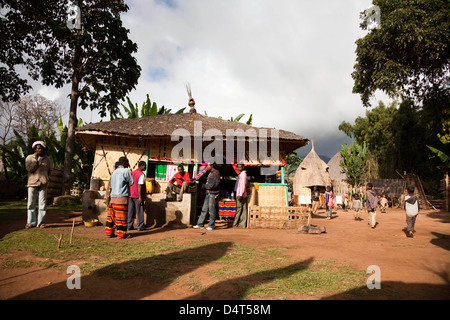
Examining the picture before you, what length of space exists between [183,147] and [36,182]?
4445 millimetres

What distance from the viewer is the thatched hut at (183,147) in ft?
30.2

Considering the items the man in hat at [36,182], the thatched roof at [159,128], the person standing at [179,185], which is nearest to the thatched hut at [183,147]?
the thatched roof at [159,128]

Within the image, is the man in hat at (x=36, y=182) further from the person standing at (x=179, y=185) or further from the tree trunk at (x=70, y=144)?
the tree trunk at (x=70, y=144)

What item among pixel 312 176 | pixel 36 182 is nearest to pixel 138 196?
pixel 36 182

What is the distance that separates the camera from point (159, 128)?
31.0ft

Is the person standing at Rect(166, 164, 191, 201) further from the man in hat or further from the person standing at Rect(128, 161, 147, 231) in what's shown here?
the man in hat

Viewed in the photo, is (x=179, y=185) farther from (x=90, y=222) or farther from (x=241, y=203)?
(x=90, y=222)

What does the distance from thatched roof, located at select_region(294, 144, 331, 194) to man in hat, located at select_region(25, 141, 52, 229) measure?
19.9 m

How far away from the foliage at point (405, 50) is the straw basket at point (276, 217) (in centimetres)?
971

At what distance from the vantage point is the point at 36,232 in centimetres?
591

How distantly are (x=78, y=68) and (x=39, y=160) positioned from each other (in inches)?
398

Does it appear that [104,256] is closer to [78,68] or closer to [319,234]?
[319,234]

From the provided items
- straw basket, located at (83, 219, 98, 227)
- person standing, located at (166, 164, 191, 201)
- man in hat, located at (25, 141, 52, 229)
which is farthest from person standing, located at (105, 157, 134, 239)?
person standing, located at (166, 164, 191, 201)
